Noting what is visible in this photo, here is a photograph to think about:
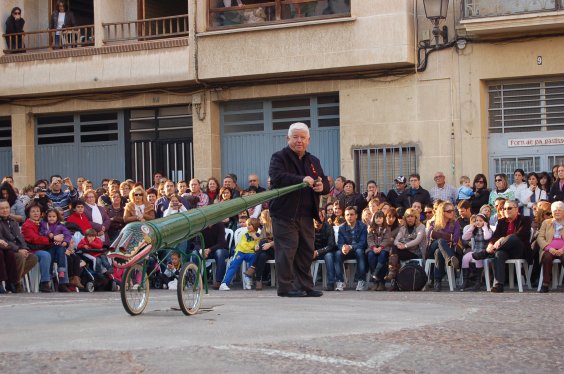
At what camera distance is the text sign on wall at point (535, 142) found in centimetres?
2547

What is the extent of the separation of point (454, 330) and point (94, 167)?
2168 cm

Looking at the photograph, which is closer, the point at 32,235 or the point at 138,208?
the point at 32,235

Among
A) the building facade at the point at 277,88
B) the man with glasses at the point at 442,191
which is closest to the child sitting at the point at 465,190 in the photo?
the man with glasses at the point at 442,191

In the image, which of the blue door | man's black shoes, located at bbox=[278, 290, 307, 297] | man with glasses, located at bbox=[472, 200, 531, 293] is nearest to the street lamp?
man with glasses, located at bbox=[472, 200, 531, 293]

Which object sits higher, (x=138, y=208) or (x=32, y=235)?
(x=138, y=208)

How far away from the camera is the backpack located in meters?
19.7

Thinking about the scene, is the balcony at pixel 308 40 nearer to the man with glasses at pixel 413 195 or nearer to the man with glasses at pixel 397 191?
the man with glasses at pixel 397 191

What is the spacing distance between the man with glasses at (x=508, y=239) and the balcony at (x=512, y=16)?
248 inches

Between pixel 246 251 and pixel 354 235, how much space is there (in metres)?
2.01

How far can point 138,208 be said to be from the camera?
75.5 feet

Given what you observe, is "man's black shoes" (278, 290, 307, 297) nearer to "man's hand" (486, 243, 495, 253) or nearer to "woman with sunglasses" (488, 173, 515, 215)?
"man's hand" (486, 243, 495, 253)

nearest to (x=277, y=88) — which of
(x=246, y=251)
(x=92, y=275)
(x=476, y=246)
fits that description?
(x=246, y=251)

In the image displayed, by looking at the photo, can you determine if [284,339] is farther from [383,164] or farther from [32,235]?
[383,164]

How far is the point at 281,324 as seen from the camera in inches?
424
